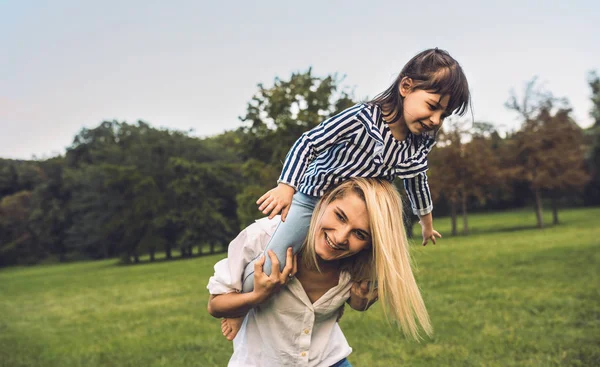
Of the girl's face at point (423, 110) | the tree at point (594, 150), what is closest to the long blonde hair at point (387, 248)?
the girl's face at point (423, 110)

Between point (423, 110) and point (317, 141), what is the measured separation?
1.55 feet

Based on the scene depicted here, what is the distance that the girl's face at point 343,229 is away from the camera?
2.31m

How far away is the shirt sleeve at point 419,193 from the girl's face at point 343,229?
52 cm

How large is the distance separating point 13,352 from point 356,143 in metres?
8.52

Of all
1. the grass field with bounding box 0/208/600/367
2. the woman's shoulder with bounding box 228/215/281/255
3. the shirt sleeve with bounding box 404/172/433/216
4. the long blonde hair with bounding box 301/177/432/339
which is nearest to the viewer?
the long blonde hair with bounding box 301/177/432/339

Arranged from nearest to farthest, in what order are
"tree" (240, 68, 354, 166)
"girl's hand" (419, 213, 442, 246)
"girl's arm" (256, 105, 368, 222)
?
"girl's arm" (256, 105, 368, 222)
"girl's hand" (419, 213, 442, 246)
"tree" (240, 68, 354, 166)

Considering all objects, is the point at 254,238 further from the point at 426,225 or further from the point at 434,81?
the point at 434,81

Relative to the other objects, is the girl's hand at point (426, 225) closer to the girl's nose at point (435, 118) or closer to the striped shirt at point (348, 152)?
the striped shirt at point (348, 152)

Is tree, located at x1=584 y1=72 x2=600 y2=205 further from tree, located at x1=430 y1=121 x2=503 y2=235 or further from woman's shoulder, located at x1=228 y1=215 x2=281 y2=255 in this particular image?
woman's shoulder, located at x1=228 y1=215 x2=281 y2=255

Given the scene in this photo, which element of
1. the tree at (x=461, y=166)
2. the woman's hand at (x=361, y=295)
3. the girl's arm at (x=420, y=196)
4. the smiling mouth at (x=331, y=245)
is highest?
the tree at (x=461, y=166)

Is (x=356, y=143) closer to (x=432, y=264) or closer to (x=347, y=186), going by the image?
(x=347, y=186)

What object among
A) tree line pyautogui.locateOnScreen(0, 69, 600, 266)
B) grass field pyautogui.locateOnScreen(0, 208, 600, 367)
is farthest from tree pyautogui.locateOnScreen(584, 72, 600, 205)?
grass field pyautogui.locateOnScreen(0, 208, 600, 367)

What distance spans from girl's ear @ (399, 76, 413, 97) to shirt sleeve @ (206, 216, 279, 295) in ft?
2.84

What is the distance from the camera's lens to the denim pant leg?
2432mm
